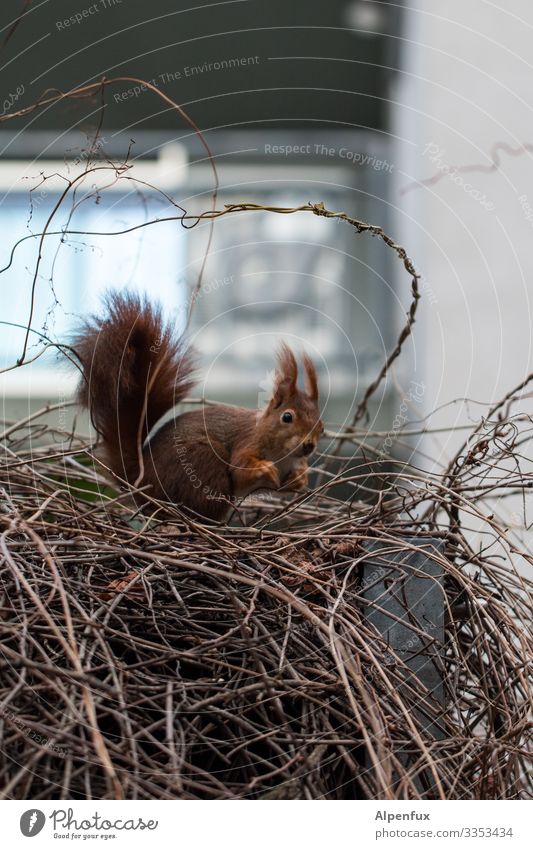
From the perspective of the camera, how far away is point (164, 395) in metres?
0.75

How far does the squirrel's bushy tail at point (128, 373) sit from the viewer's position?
68 centimetres

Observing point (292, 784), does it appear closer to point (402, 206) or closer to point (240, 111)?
point (402, 206)

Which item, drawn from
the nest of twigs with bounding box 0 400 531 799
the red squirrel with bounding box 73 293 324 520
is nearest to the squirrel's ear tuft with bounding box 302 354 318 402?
the red squirrel with bounding box 73 293 324 520

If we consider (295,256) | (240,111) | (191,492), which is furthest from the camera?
(240,111)

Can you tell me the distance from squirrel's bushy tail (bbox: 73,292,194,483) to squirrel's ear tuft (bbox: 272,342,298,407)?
8 centimetres

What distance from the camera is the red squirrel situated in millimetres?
690

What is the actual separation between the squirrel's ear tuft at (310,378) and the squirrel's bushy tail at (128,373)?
0.10 m

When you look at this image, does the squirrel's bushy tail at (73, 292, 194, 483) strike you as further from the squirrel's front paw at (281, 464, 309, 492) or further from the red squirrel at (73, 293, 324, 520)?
the squirrel's front paw at (281, 464, 309, 492)

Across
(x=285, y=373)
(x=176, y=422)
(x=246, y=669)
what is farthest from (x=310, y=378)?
(x=246, y=669)

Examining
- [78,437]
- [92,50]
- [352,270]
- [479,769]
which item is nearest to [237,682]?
[479,769]

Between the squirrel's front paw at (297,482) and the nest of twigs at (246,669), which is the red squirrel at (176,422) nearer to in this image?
the squirrel's front paw at (297,482)

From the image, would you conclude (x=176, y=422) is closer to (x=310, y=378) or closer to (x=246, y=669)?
(x=310, y=378)

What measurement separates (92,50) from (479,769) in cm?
106
